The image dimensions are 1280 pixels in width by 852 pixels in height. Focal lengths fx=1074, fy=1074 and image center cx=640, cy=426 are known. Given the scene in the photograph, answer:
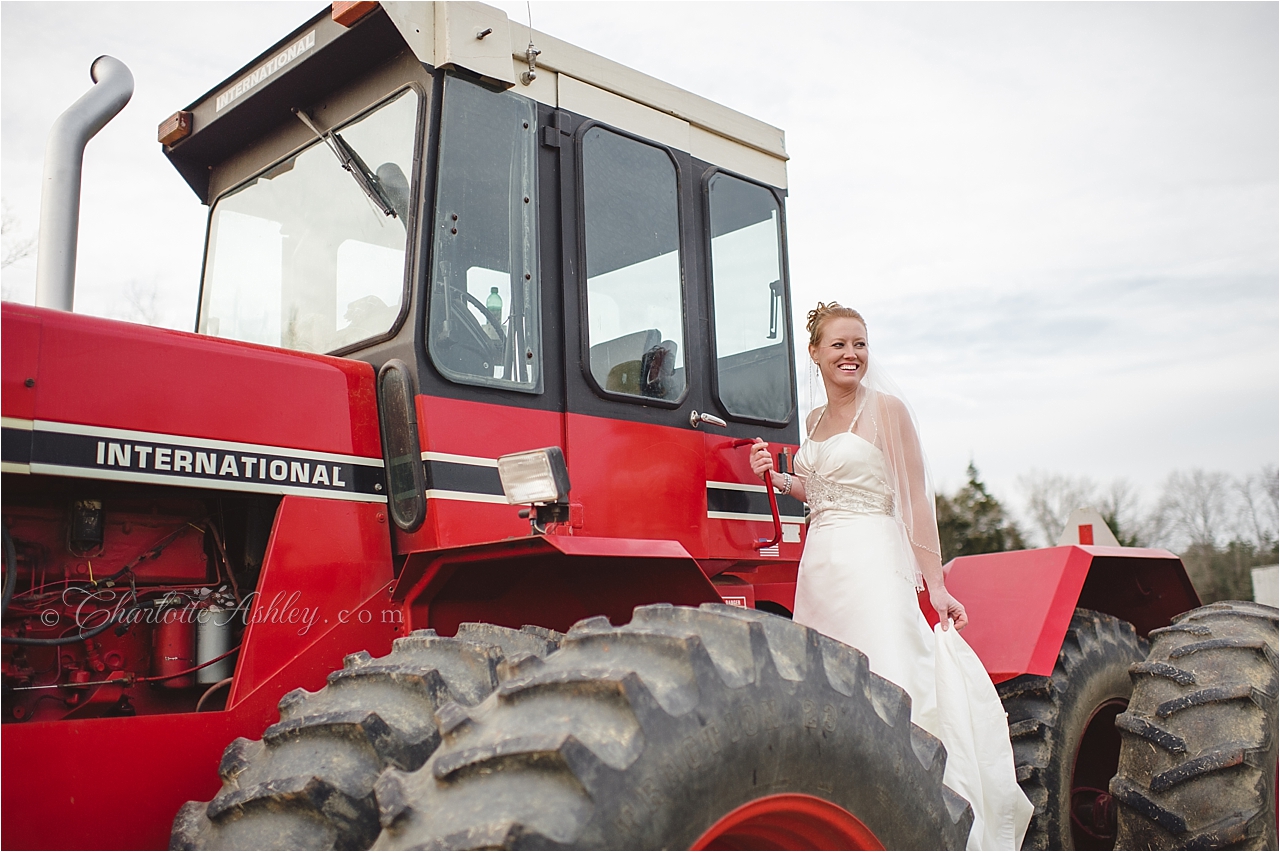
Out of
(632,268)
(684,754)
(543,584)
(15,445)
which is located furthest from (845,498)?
(15,445)

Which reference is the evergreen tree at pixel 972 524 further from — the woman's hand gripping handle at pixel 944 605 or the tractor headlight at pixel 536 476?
the tractor headlight at pixel 536 476

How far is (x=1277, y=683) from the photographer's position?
4.27 metres

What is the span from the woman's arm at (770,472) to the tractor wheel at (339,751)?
5.06ft

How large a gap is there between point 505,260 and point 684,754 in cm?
181

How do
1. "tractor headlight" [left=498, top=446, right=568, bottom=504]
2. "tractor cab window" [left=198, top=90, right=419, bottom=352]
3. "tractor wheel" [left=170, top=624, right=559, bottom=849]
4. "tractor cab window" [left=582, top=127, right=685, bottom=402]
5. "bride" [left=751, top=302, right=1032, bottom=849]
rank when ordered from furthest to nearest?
"bride" [left=751, top=302, right=1032, bottom=849] → "tractor cab window" [left=582, top=127, right=685, bottom=402] → "tractor cab window" [left=198, top=90, right=419, bottom=352] → "tractor headlight" [left=498, top=446, right=568, bottom=504] → "tractor wheel" [left=170, top=624, right=559, bottom=849]

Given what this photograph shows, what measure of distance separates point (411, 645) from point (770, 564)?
185 centimetres

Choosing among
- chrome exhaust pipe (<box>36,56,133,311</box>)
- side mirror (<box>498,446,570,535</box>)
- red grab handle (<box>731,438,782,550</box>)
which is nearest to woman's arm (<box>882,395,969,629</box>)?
red grab handle (<box>731,438,782,550</box>)

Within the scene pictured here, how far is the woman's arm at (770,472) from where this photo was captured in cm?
397

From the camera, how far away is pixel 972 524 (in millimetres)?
24188

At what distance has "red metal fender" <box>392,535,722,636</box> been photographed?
9.68 feet

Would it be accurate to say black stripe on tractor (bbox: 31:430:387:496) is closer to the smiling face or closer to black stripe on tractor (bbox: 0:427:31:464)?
black stripe on tractor (bbox: 0:427:31:464)

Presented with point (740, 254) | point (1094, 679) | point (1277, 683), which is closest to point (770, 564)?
point (740, 254)

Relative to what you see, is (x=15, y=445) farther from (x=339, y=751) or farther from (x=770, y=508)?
(x=770, y=508)

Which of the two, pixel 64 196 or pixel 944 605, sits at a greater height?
pixel 64 196
